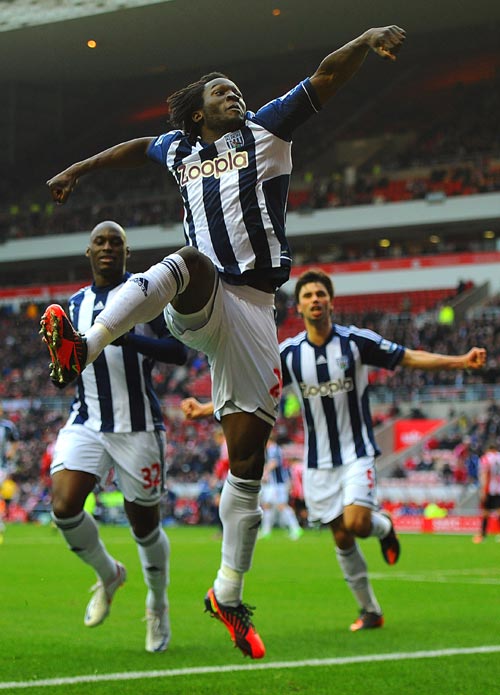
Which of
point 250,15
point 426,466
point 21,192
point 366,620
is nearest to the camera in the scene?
point 366,620

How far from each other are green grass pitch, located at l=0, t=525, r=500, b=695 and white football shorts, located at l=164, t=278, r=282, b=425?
1.40 m

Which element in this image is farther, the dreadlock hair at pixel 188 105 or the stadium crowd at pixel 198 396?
the stadium crowd at pixel 198 396

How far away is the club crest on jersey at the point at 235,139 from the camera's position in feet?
17.4

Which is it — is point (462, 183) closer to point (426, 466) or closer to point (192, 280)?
point (426, 466)

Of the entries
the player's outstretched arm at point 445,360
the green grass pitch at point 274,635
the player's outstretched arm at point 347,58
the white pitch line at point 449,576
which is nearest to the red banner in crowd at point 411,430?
the green grass pitch at point 274,635

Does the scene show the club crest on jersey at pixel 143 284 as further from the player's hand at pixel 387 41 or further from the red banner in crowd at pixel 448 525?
the red banner in crowd at pixel 448 525

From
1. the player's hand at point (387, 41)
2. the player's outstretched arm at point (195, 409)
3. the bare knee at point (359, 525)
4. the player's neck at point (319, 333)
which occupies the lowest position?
the bare knee at point (359, 525)

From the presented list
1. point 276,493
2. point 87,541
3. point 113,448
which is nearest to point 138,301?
point 113,448

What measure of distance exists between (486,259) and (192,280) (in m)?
33.9

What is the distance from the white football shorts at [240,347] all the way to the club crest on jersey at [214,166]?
1.83ft

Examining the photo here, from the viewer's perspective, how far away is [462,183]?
39125mm

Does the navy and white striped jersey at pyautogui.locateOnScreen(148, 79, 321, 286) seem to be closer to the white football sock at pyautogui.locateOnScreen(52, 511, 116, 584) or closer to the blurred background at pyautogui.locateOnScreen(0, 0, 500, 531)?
the white football sock at pyautogui.locateOnScreen(52, 511, 116, 584)

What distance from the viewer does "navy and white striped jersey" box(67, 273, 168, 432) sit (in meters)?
7.20

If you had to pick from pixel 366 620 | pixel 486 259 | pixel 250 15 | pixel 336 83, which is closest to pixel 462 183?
pixel 486 259
